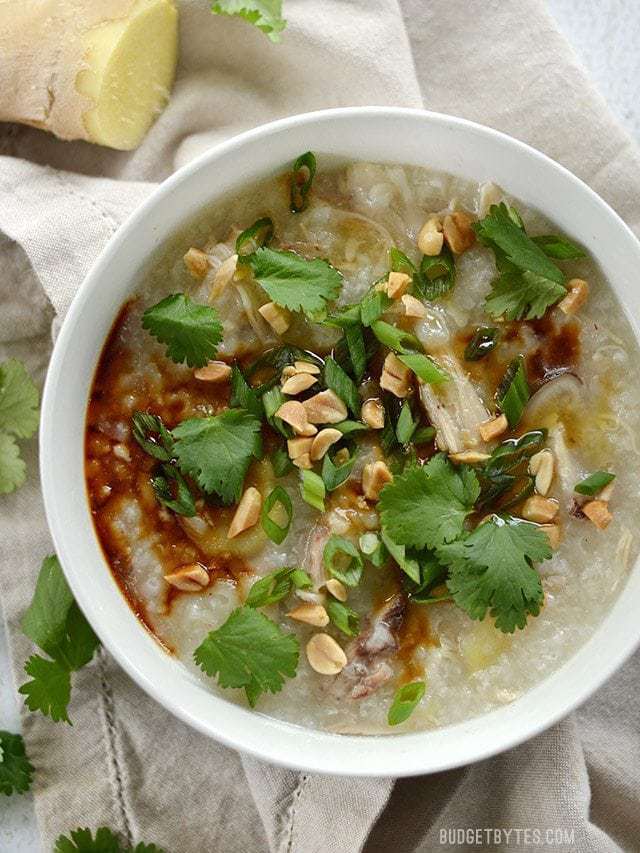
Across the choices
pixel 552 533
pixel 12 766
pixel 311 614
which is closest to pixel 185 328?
pixel 311 614

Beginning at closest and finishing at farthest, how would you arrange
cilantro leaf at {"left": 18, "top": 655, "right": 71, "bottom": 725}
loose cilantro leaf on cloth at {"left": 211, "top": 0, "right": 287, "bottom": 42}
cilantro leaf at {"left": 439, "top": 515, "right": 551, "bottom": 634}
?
cilantro leaf at {"left": 439, "top": 515, "right": 551, "bottom": 634}, loose cilantro leaf on cloth at {"left": 211, "top": 0, "right": 287, "bottom": 42}, cilantro leaf at {"left": 18, "top": 655, "right": 71, "bottom": 725}

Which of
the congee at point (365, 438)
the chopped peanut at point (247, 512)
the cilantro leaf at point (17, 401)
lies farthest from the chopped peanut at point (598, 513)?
the cilantro leaf at point (17, 401)

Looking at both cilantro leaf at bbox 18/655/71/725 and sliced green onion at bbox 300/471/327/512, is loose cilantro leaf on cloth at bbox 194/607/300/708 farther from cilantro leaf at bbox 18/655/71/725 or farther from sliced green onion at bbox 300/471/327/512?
cilantro leaf at bbox 18/655/71/725

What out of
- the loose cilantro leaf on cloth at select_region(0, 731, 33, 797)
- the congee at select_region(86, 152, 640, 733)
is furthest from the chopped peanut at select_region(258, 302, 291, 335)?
the loose cilantro leaf on cloth at select_region(0, 731, 33, 797)

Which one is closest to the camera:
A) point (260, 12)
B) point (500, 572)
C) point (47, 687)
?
point (500, 572)

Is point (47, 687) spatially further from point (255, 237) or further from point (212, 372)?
point (255, 237)

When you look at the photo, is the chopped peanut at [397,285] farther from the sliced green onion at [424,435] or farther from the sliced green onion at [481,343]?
the sliced green onion at [424,435]

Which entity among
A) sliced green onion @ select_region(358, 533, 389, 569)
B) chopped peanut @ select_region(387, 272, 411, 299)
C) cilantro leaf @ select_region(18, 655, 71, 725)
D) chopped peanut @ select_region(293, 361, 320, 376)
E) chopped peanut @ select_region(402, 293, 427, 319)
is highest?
chopped peanut @ select_region(387, 272, 411, 299)
